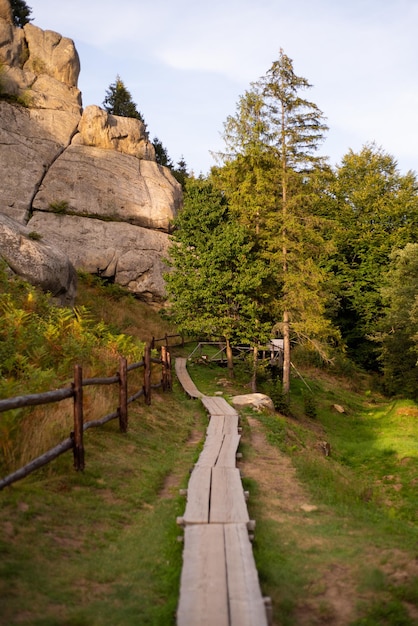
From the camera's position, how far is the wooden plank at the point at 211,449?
31.3ft

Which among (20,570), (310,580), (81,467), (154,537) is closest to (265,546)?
(310,580)

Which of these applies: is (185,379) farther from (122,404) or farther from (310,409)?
(122,404)

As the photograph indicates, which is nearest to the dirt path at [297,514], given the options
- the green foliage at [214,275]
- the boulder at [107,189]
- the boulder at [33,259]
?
the green foliage at [214,275]

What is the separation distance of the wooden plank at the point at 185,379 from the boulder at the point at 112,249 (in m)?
8.54

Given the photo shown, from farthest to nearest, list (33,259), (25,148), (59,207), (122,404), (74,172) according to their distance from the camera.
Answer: (74,172), (25,148), (59,207), (33,259), (122,404)

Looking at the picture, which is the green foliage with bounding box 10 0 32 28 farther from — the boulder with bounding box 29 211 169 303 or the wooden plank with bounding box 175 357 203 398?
the wooden plank with bounding box 175 357 203 398

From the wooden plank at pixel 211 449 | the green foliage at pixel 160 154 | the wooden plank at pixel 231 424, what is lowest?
the wooden plank at pixel 231 424

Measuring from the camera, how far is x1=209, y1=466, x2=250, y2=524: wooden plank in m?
6.29

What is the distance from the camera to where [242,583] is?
14.8 feet

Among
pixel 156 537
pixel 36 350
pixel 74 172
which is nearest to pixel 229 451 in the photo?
pixel 156 537

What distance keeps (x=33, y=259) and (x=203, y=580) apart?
61.8 ft

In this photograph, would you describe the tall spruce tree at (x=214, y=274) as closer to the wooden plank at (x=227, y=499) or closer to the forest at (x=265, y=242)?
the forest at (x=265, y=242)

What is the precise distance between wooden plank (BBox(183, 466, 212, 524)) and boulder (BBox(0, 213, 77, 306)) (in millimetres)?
13071

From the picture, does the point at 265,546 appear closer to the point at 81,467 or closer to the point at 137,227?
the point at 81,467
